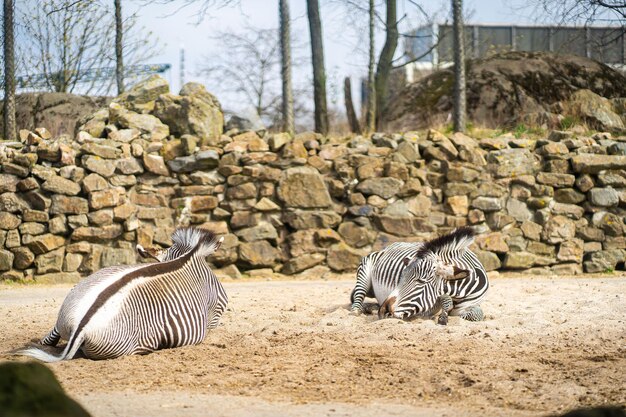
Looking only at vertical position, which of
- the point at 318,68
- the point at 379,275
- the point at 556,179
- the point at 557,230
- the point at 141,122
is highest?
the point at 318,68

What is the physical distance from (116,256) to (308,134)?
4.13 m

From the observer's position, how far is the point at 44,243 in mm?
12773

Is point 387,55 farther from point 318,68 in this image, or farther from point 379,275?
point 379,275

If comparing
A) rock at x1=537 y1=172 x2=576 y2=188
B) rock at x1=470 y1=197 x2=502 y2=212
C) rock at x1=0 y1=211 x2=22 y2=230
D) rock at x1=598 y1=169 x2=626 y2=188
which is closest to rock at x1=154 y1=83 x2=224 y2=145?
rock at x1=0 y1=211 x2=22 y2=230

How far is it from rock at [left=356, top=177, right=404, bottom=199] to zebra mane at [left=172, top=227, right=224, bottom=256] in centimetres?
607

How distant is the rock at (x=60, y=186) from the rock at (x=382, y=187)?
4.96m

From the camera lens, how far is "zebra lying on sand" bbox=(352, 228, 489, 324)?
8164mm

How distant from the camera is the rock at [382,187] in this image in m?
13.9

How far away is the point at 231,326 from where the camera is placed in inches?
327

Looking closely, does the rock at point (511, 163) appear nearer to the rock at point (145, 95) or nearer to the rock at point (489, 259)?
the rock at point (489, 259)

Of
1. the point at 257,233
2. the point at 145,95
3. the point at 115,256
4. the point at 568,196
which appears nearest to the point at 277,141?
the point at 257,233

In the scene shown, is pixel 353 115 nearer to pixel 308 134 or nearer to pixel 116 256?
pixel 308 134

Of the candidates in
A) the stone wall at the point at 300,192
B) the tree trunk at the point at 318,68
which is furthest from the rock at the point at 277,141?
the tree trunk at the point at 318,68

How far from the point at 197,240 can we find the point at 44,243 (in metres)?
5.87
